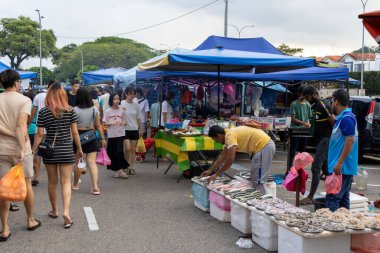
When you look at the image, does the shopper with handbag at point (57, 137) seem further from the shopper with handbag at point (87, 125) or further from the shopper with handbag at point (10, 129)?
the shopper with handbag at point (87, 125)

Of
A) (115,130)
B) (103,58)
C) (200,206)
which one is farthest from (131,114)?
(103,58)

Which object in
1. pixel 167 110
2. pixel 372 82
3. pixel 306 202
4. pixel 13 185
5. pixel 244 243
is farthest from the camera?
pixel 372 82

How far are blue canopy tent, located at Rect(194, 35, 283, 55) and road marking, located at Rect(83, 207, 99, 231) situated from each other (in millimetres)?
6674

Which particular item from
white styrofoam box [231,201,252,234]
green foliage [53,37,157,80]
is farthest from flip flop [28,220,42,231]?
green foliage [53,37,157,80]

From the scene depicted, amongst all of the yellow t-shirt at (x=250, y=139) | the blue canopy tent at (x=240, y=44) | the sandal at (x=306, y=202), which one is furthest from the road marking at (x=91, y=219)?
the blue canopy tent at (x=240, y=44)

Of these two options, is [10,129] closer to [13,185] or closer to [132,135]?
[13,185]

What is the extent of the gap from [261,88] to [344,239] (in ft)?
40.6

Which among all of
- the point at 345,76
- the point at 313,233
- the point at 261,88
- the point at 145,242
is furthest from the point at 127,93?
the point at 261,88

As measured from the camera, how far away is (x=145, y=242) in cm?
496

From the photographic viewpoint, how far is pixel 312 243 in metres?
4.07

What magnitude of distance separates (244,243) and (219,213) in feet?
3.32

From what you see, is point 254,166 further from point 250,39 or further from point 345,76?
point 345,76

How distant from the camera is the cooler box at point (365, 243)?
4289 millimetres

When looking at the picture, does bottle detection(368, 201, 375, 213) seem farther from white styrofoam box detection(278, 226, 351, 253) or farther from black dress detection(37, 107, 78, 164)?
black dress detection(37, 107, 78, 164)
